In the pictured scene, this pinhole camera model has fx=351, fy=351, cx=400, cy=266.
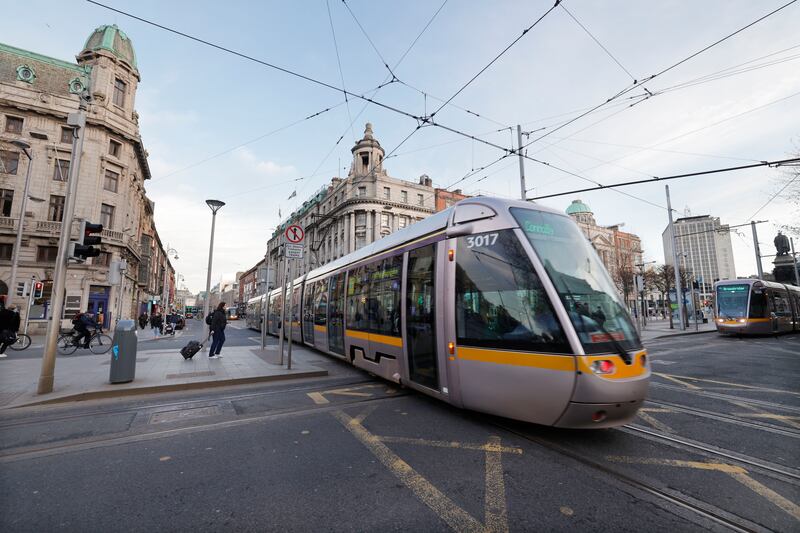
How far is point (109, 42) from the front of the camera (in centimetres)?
3048

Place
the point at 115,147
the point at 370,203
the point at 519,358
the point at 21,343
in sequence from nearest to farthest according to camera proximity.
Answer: the point at 519,358 → the point at 21,343 → the point at 115,147 → the point at 370,203

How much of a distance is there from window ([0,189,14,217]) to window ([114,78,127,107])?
1076cm

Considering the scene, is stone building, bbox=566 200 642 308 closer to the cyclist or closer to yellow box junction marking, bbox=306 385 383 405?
yellow box junction marking, bbox=306 385 383 405

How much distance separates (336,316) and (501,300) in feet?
20.2

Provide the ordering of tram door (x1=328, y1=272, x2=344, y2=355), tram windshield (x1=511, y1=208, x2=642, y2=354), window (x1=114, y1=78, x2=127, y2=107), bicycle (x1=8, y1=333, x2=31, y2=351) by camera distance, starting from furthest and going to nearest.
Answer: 1. window (x1=114, y1=78, x2=127, y2=107)
2. bicycle (x1=8, y1=333, x2=31, y2=351)
3. tram door (x1=328, y1=272, x2=344, y2=355)
4. tram windshield (x1=511, y1=208, x2=642, y2=354)

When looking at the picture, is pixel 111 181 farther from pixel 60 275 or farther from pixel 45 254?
pixel 60 275

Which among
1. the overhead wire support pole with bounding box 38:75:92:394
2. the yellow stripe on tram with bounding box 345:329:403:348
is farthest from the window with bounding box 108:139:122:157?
the yellow stripe on tram with bounding box 345:329:403:348

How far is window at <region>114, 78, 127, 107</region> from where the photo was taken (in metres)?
30.9

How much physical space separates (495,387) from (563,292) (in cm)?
147

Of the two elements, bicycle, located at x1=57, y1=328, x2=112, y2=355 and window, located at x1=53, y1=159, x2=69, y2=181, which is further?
window, located at x1=53, y1=159, x2=69, y2=181

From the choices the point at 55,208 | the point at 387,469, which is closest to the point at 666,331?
the point at 387,469

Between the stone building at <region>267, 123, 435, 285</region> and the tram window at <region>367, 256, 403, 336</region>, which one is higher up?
the stone building at <region>267, 123, 435, 285</region>

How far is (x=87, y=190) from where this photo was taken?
28.2 meters

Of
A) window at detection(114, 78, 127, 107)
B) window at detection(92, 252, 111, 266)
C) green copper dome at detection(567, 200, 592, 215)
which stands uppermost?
green copper dome at detection(567, 200, 592, 215)
